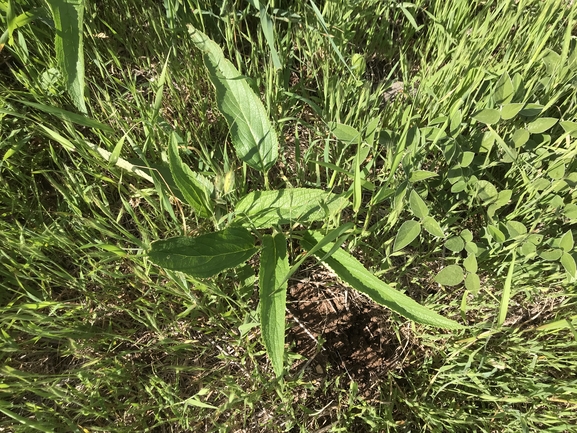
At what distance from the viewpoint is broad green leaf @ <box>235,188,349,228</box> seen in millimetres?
1154

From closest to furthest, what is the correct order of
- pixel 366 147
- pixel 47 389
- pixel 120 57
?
pixel 47 389 < pixel 366 147 < pixel 120 57

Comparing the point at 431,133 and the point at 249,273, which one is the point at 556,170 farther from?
the point at 249,273

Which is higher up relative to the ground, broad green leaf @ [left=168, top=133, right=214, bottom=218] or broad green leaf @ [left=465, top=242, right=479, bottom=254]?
broad green leaf @ [left=168, top=133, right=214, bottom=218]

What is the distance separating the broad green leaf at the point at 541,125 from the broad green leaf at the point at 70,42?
3.89 feet

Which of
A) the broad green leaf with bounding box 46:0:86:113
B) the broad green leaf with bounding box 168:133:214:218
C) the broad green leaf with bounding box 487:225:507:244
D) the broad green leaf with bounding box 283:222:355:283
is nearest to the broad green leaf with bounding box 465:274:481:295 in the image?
the broad green leaf with bounding box 487:225:507:244

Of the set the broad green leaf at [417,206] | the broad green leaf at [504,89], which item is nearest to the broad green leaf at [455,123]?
the broad green leaf at [504,89]

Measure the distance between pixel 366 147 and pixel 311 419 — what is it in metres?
0.79

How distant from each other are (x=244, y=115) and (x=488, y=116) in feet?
2.14

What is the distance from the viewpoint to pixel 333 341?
137 centimetres

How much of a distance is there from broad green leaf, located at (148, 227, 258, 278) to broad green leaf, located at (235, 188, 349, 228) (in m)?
0.06

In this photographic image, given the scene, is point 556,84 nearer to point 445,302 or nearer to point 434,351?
point 445,302

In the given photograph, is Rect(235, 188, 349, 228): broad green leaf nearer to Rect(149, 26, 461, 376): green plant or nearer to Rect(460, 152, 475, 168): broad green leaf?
Rect(149, 26, 461, 376): green plant

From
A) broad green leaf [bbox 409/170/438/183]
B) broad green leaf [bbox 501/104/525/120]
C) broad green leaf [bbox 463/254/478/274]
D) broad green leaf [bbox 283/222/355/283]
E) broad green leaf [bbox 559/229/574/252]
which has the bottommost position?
broad green leaf [bbox 463/254/478/274]

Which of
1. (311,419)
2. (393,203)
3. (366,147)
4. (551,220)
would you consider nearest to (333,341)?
(311,419)
